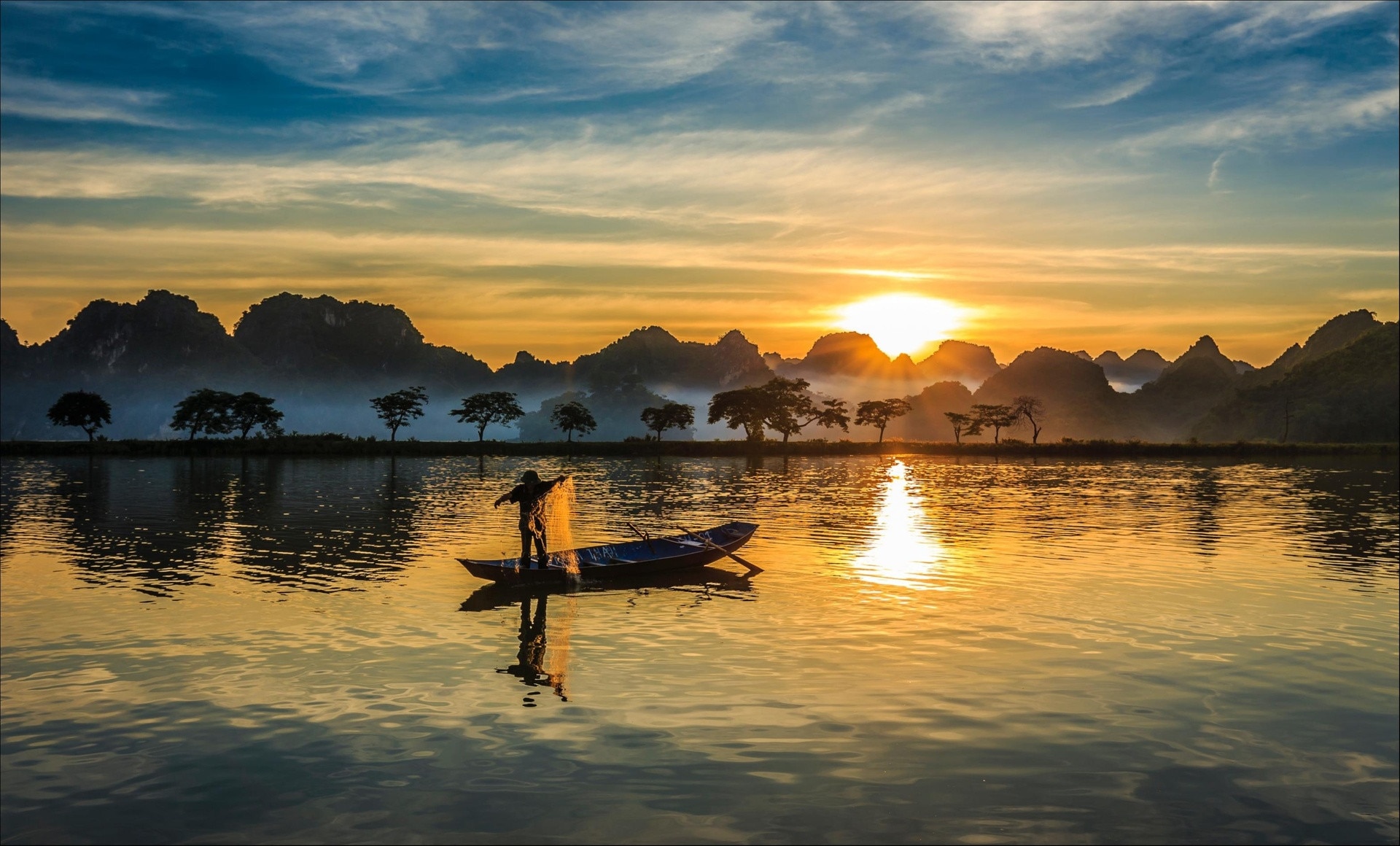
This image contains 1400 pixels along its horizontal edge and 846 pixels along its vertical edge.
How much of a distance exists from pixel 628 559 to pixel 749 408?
145m

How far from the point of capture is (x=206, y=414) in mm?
160750

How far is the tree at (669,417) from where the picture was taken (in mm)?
179750

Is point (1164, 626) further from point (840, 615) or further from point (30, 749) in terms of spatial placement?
point (30, 749)

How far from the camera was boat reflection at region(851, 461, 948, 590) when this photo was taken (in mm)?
33531

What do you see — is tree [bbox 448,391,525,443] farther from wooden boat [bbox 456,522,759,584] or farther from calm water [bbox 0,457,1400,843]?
wooden boat [bbox 456,522,759,584]

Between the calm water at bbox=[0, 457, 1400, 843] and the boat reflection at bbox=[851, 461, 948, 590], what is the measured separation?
1.12 feet

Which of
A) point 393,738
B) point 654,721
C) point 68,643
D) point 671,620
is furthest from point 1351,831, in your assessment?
point 68,643

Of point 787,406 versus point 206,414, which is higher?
point 787,406

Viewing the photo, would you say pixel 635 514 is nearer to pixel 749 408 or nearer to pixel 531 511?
pixel 531 511

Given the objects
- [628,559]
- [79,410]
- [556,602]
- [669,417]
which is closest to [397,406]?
[669,417]

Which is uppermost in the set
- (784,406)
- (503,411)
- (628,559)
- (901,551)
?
(784,406)

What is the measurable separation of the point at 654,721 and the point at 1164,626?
52.3 feet

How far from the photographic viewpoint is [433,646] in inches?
885

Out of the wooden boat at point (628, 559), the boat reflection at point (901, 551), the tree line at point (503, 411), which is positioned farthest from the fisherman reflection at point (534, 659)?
the tree line at point (503, 411)
